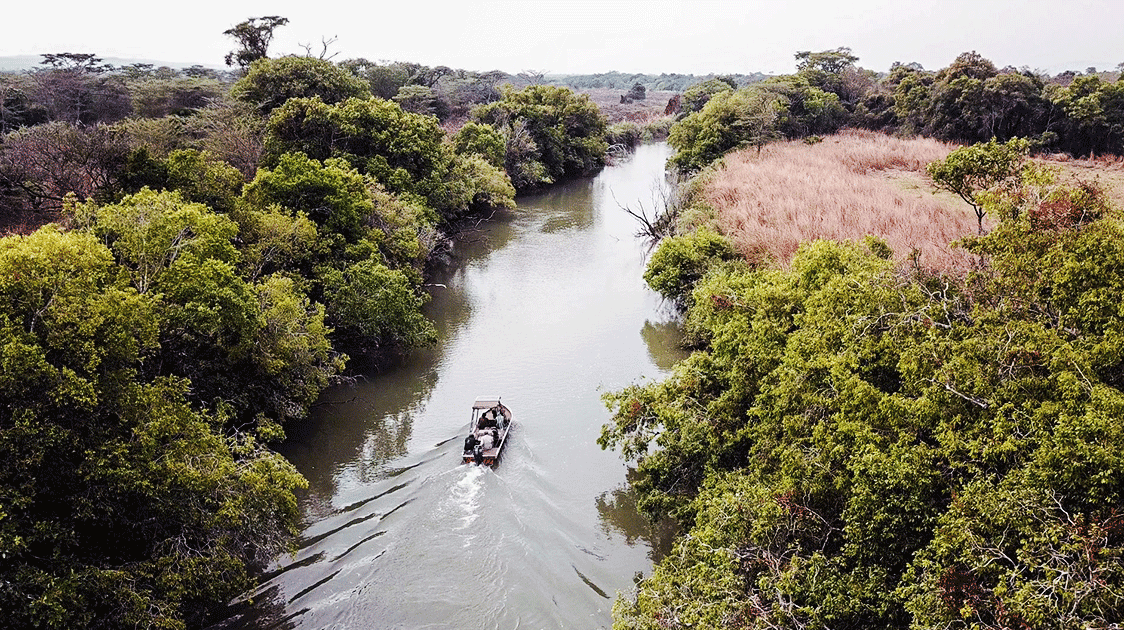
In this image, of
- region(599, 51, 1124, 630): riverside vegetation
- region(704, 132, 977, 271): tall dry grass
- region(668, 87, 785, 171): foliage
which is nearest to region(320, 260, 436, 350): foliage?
region(599, 51, 1124, 630): riverside vegetation

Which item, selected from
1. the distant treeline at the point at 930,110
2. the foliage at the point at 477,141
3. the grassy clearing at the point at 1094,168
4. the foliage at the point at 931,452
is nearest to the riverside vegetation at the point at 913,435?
the foliage at the point at 931,452

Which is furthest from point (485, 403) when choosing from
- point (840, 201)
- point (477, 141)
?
point (477, 141)

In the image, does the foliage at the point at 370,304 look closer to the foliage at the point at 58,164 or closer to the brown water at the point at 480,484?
the brown water at the point at 480,484

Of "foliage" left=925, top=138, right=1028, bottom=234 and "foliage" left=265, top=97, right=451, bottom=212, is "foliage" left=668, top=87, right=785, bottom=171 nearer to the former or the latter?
"foliage" left=265, top=97, right=451, bottom=212

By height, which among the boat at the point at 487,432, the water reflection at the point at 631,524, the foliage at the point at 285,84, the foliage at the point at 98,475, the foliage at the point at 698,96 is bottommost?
the water reflection at the point at 631,524

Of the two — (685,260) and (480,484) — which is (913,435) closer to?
(480,484)

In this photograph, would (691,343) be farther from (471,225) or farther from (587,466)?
(471,225)

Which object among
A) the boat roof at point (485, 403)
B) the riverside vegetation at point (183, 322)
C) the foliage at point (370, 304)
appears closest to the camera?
the riverside vegetation at point (183, 322)

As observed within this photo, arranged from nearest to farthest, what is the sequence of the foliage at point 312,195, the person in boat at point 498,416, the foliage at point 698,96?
the person in boat at point 498,416, the foliage at point 312,195, the foliage at point 698,96
